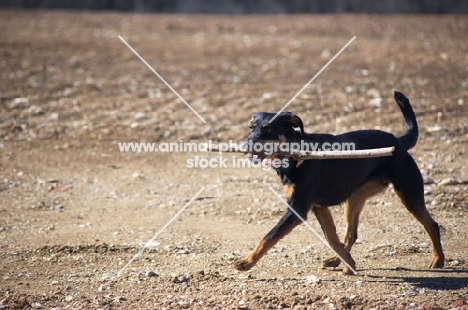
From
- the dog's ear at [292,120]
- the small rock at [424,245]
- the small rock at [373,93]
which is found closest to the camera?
the dog's ear at [292,120]

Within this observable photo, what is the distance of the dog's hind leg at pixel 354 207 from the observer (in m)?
6.84

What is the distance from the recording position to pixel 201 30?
2109 cm

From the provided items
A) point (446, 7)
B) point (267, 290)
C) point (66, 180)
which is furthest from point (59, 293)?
point (446, 7)

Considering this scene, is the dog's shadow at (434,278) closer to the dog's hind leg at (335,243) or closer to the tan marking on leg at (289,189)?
the dog's hind leg at (335,243)

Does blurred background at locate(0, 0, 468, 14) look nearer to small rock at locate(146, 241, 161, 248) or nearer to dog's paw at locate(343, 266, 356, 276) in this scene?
small rock at locate(146, 241, 161, 248)

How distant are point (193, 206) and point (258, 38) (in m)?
11.6

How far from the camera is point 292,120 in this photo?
6551mm

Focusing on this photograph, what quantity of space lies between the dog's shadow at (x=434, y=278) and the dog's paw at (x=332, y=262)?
0.26 meters

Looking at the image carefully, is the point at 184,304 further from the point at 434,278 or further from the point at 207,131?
the point at 207,131

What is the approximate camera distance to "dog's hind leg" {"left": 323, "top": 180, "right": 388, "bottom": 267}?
6.84 m

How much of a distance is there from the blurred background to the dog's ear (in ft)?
58.9

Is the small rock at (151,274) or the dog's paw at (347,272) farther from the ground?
the dog's paw at (347,272)

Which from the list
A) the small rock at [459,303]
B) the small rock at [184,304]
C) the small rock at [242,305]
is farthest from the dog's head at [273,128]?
the small rock at [459,303]

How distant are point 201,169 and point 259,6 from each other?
51.0 feet
